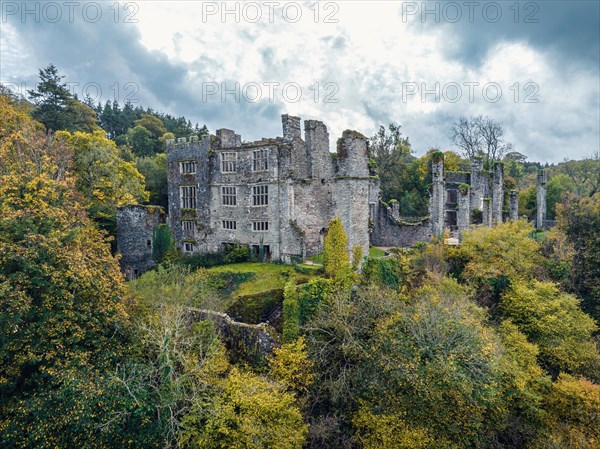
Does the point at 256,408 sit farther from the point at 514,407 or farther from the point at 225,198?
the point at 225,198

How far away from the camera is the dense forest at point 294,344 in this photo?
1400cm

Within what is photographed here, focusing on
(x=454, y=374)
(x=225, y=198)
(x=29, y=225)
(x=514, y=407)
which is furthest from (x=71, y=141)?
(x=514, y=407)

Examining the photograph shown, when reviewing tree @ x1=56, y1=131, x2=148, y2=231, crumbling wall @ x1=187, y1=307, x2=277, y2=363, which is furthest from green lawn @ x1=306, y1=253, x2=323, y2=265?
tree @ x1=56, y1=131, x2=148, y2=231

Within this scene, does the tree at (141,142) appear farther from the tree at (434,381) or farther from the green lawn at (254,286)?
the tree at (434,381)

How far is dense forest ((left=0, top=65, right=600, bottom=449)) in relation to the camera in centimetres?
1400

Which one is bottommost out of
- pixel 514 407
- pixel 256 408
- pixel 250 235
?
pixel 514 407

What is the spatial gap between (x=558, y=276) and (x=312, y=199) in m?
18.3

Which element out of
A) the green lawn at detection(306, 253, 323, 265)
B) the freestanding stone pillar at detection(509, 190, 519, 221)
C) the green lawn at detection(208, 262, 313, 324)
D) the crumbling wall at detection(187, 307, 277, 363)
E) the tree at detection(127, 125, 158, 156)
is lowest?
the crumbling wall at detection(187, 307, 277, 363)

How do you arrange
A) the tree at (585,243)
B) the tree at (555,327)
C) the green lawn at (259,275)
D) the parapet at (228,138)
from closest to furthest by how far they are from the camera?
the tree at (555,327)
the green lawn at (259,275)
the tree at (585,243)
the parapet at (228,138)

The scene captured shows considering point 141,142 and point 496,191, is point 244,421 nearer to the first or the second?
point 496,191

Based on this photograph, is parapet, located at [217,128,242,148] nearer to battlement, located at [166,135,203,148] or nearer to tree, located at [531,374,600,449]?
battlement, located at [166,135,203,148]

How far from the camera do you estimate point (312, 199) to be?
27.6 meters

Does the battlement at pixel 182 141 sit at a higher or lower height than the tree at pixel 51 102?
lower

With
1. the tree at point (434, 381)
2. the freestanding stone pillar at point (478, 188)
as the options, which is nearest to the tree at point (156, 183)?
the tree at point (434, 381)
